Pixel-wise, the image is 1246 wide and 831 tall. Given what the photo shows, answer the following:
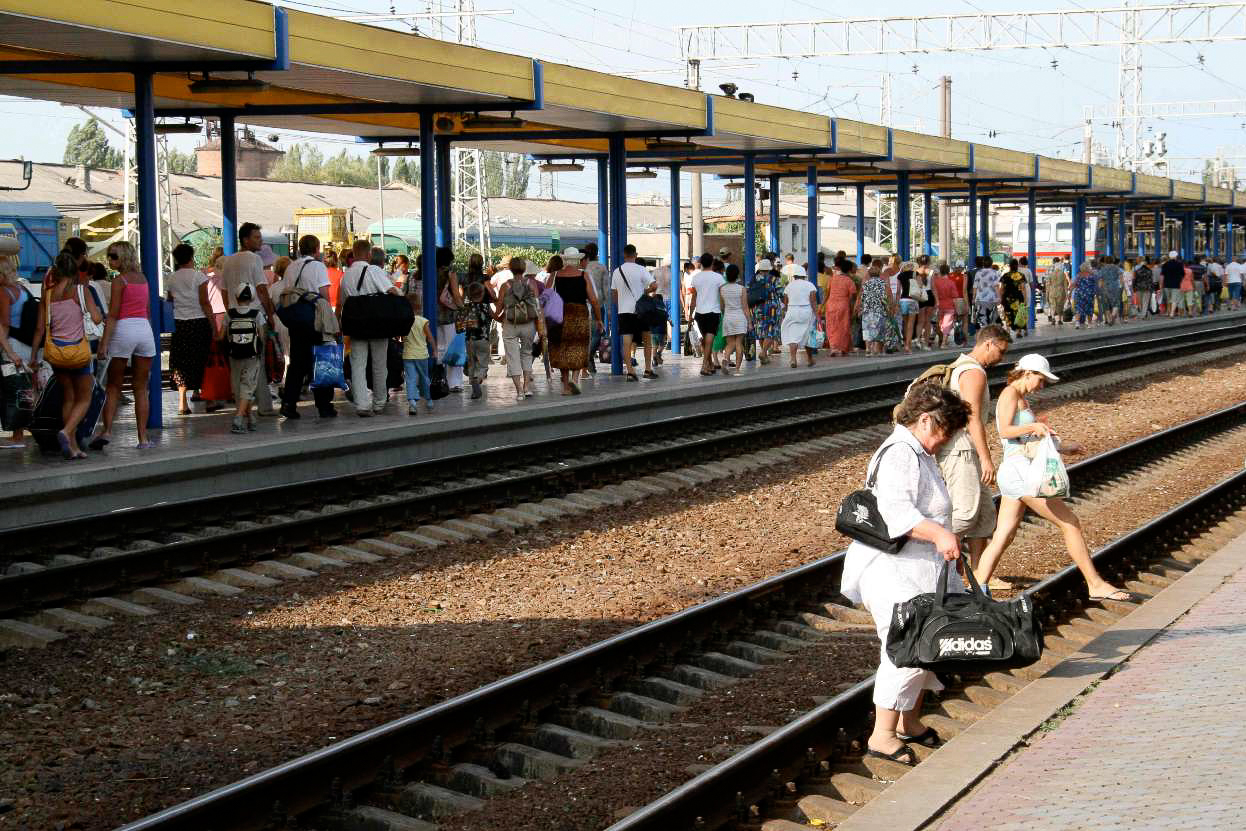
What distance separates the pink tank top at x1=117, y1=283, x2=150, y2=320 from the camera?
1341 centimetres

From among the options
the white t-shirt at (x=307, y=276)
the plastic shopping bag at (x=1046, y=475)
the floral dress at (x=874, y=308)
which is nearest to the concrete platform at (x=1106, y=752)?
the plastic shopping bag at (x=1046, y=475)

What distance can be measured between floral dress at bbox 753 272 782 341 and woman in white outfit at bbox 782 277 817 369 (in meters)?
0.61

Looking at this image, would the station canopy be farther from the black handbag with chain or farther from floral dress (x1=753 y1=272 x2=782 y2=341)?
the black handbag with chain

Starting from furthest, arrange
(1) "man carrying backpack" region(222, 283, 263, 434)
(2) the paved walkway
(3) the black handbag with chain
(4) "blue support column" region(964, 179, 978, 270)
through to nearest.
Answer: (4) "blue support column" region(964, 179, 978, 270) → (1) "man carrying backpack" region(222, 283, 263, 434) → (3) the black handbag with chain → (2) the paved walkway

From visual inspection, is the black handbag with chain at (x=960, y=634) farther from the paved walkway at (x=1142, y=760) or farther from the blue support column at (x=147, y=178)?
the blue support column at (x=147, y=178)

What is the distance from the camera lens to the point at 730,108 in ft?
74.2

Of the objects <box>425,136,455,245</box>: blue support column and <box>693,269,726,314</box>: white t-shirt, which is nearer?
<box>425,136,455,245</box>: blue support column

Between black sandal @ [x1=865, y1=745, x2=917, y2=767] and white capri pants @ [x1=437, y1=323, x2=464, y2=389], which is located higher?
white capri pants @ [x1=437, y1=323, x2=464, y2=389]

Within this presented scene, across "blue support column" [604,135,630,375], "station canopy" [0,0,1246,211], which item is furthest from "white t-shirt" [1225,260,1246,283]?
"blue support column" [604,135,630,375]

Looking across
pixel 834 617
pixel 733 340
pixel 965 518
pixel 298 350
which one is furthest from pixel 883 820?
pixel 733 340

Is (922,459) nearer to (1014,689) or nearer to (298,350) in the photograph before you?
(1014,689)

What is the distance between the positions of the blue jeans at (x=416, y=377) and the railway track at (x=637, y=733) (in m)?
7.64

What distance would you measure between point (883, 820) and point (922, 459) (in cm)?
146

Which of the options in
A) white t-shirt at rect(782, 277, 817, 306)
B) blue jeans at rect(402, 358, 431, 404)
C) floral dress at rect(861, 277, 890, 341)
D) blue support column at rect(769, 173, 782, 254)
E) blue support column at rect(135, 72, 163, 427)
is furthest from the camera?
blue support column at rect(769, 173, 782, 254)
